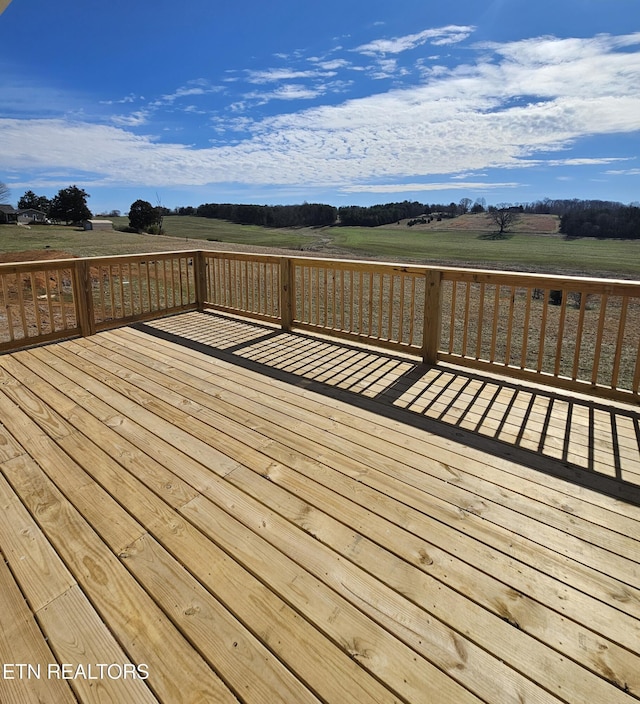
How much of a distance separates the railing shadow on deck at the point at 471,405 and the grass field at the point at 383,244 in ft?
39.8

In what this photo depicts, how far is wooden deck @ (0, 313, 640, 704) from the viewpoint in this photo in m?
1.18

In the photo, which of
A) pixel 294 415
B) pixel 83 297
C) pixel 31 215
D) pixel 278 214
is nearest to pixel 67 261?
pixel 83 297

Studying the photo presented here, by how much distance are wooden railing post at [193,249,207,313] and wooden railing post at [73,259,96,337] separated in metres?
1.48

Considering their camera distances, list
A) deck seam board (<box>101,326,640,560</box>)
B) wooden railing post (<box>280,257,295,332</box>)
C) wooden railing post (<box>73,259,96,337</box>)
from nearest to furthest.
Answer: deck seam board (<box>101,326,640,560</box>) → wooden railing post (<box>73,259,96,337</box>) → wooden railing post (<box>280,257,295,332</box>)

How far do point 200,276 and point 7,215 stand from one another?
144 ft

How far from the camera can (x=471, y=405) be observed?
3012 mm

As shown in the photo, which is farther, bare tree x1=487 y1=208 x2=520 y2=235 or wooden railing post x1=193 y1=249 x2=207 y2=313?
bare tree x1=487 y1=208 x2=520 y2=235

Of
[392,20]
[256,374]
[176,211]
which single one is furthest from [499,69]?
[176,211]

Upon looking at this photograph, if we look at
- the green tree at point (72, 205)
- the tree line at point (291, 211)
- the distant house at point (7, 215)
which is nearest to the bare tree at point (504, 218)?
the tree line at point (291, 211)

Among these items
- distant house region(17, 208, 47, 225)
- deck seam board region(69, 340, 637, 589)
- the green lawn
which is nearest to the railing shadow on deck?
deck seam board region(69, 340, 637, 589)

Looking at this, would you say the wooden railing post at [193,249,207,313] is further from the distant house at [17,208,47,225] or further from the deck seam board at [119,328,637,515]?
the distant house at [17,208,47,225]

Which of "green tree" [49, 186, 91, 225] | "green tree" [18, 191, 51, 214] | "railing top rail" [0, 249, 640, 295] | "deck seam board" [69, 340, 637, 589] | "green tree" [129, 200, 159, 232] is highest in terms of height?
"green tree" [18, 191, 51, 214]

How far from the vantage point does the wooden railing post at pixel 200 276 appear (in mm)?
5770

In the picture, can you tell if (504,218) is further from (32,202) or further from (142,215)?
(32,202)
